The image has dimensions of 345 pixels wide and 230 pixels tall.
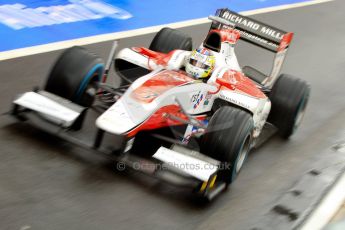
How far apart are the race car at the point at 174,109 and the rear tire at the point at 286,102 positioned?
1cm

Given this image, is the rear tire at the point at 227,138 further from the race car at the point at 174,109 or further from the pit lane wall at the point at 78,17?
the pit lane wall at the point at 78,17

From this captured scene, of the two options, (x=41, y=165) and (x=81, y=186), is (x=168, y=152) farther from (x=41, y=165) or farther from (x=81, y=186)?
(x=41, y=165)

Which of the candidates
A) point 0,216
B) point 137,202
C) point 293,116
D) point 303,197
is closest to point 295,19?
point 293,116

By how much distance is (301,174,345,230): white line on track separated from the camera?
201 inches

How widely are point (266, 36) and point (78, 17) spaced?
151 inches

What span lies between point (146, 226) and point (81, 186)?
0.71 meters

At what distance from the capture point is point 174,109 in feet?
18.7

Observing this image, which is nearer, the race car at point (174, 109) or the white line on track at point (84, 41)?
the race car at point (174, 109)

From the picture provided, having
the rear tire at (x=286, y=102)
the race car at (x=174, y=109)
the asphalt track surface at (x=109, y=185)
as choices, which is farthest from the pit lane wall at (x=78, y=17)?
the rear tire at (x=286, y=102)

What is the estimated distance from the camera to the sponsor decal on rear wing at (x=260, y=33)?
7273 mm

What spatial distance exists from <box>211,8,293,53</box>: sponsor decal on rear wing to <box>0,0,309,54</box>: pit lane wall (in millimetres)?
2825

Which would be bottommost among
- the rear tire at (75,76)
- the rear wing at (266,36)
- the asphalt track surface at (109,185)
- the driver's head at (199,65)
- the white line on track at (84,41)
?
the white line on track at (84,41)

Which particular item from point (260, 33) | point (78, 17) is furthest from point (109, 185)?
point (78, 17)

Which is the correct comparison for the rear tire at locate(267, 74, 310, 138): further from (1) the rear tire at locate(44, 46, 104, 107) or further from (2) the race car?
(1) the rear tire at locate(44, 46, 104, 107)
